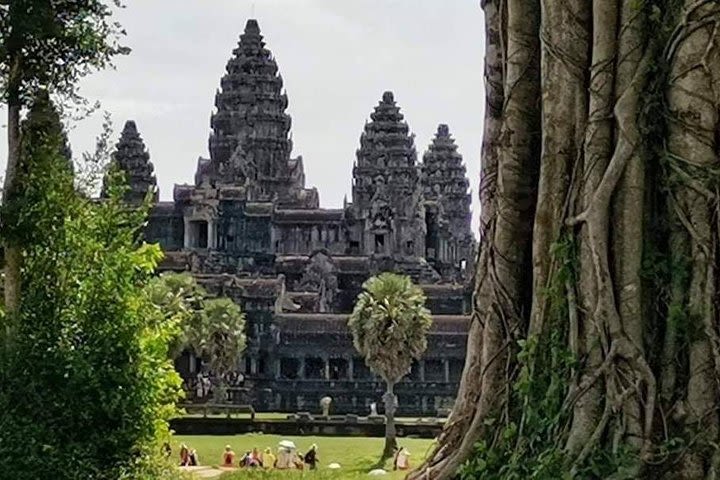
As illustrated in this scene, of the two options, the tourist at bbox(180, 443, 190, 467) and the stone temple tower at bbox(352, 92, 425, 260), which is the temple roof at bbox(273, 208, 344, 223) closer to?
the stone temple tower at bbox(352, 92, 425, 260)

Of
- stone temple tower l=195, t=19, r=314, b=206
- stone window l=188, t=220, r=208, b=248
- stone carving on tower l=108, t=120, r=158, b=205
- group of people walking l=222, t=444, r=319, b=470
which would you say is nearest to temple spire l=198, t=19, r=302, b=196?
stone temple tower l=195, t=19, r=314, b=206

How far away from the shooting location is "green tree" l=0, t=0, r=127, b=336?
1229 centimetres

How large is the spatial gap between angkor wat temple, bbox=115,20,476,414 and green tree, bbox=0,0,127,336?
31.2 m

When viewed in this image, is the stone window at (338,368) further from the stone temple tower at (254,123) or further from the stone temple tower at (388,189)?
the stone temple tower at (254,123)

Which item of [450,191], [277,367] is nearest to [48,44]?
[277,367]

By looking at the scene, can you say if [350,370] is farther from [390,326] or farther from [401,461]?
→ [401,461]

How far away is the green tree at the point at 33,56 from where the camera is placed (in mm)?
12289

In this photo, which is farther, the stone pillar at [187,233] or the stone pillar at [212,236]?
the stone pillar at [187,233]

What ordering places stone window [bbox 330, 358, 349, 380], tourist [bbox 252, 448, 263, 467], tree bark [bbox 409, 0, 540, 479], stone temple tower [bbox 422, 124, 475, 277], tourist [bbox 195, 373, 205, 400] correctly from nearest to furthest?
1. tree bark [bbox 409, 0, 540, 479]
2. tourist [bbox 252, 448, 263, 467]
3. tourist [bbox 195, 373, 205, 400]
4. stone window [bbox 330, 358, 349, 380]
5. stone temple tower [bbox 422, 124, 475, 277]

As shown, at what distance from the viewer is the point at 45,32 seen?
12516 mm

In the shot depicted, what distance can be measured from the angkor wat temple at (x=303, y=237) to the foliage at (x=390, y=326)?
15868 mm

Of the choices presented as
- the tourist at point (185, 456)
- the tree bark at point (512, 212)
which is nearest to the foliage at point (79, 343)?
the tree bark at point (512, 212)

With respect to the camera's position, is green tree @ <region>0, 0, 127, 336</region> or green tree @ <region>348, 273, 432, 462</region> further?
Result: green tree @ <region>348, 273, 432, 462</region>

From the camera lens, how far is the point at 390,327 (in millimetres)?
27828
